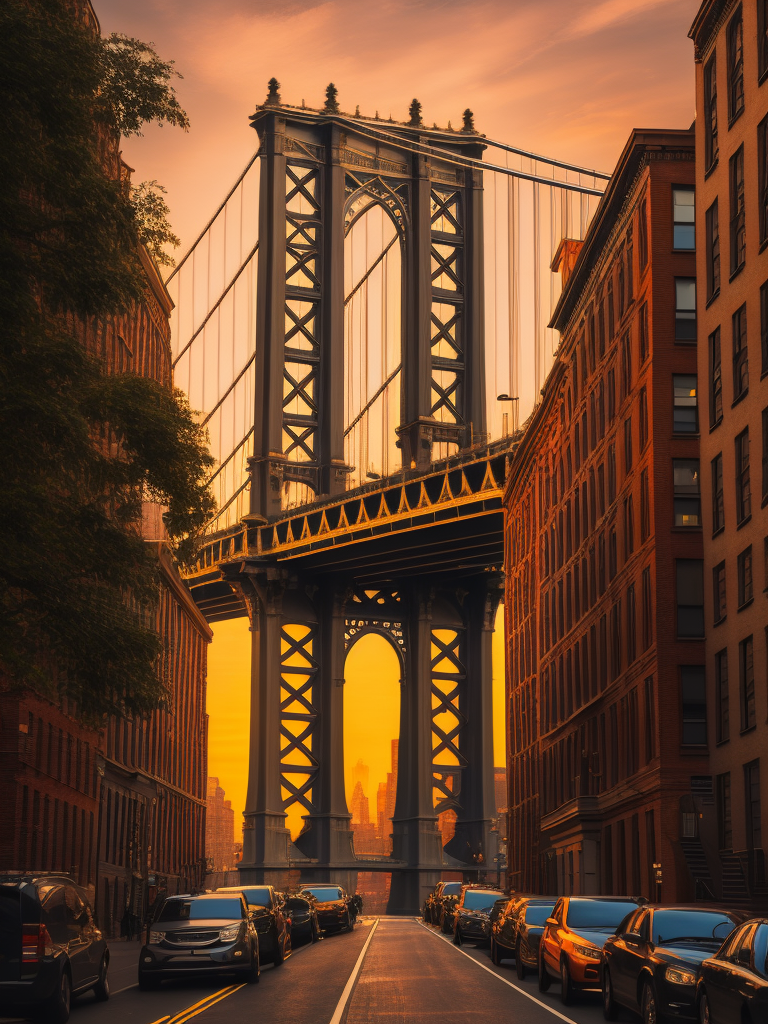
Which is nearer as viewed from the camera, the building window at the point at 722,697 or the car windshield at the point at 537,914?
the car windshield at the point at 537,914

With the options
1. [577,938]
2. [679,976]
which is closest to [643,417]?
[577,938]

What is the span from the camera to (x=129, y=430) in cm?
2495

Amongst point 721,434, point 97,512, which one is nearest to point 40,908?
point 97,512

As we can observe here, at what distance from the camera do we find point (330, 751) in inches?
4077

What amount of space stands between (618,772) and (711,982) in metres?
41.1

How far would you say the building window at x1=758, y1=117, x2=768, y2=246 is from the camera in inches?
1747

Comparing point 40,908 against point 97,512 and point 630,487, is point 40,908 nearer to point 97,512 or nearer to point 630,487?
point 97,512

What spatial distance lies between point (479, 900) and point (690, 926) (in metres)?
26.2

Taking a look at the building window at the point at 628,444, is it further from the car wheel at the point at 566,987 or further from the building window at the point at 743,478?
the car wheel at the point at 566,987

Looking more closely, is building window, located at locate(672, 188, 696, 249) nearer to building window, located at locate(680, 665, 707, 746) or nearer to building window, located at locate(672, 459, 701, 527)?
building window, located at locate(672, 459, 701, 527)

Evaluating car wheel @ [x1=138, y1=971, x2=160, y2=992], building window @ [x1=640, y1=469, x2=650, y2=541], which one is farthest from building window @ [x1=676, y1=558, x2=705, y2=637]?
car wheel @ [x1=138, y1=971, x2=160, y2=992]

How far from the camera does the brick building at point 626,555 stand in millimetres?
50000

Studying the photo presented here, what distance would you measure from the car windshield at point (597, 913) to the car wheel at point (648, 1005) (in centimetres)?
550

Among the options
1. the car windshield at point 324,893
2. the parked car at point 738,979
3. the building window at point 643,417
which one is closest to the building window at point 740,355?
the building window at point 643,417
